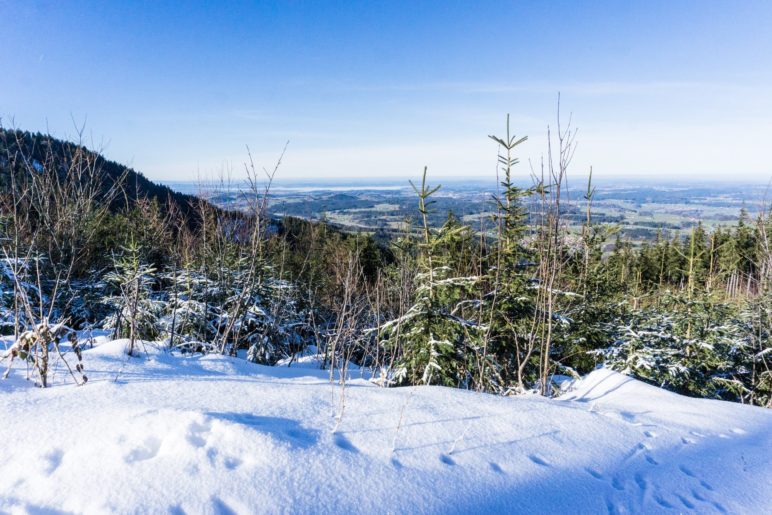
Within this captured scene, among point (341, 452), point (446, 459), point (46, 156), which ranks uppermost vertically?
point (46, 156)

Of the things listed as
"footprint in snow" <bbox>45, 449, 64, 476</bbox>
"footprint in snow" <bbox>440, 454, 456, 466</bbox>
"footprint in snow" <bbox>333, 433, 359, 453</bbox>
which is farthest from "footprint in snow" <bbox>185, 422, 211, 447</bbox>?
"footprint in snow" <bbox>440, 454, 456, 466</bbox>

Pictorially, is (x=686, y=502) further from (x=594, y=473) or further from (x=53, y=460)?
(x=53, y=460)

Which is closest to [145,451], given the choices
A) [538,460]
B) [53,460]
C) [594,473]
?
[53,460]

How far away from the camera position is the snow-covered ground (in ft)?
5.98

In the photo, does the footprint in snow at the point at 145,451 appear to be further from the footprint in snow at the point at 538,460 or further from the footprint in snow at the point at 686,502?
the footprint in snow at the point at 686,502

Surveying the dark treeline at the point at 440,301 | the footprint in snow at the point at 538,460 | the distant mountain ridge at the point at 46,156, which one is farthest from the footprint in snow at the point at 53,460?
the distant mountain ridge at the point at 46,156

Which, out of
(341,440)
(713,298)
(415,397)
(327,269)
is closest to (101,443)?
(341,440)

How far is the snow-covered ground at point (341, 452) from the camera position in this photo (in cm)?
182

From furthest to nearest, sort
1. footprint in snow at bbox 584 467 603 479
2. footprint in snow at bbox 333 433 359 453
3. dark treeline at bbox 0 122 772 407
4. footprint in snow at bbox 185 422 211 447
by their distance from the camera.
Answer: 1. dark treeline at bbox 0 122 772 407
2. footprint in snow at bbox 584 467 603 479
3. footprint in snow at bbox 333 433 359 453
4. footprint in snow at bbox 185 422 211 447

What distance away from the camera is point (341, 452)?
2.24 meters

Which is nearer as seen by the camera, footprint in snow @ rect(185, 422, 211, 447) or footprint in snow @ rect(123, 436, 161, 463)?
footprint in snow @ rect(123, 436, 161, 463)

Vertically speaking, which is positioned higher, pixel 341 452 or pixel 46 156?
pixel 46 156

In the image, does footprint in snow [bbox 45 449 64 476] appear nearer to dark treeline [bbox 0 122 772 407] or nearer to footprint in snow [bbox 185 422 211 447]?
footprint in snow [bbox 185 422 211 447]

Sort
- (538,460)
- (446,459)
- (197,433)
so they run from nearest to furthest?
(197,433) < (446,459) < (538,460)
